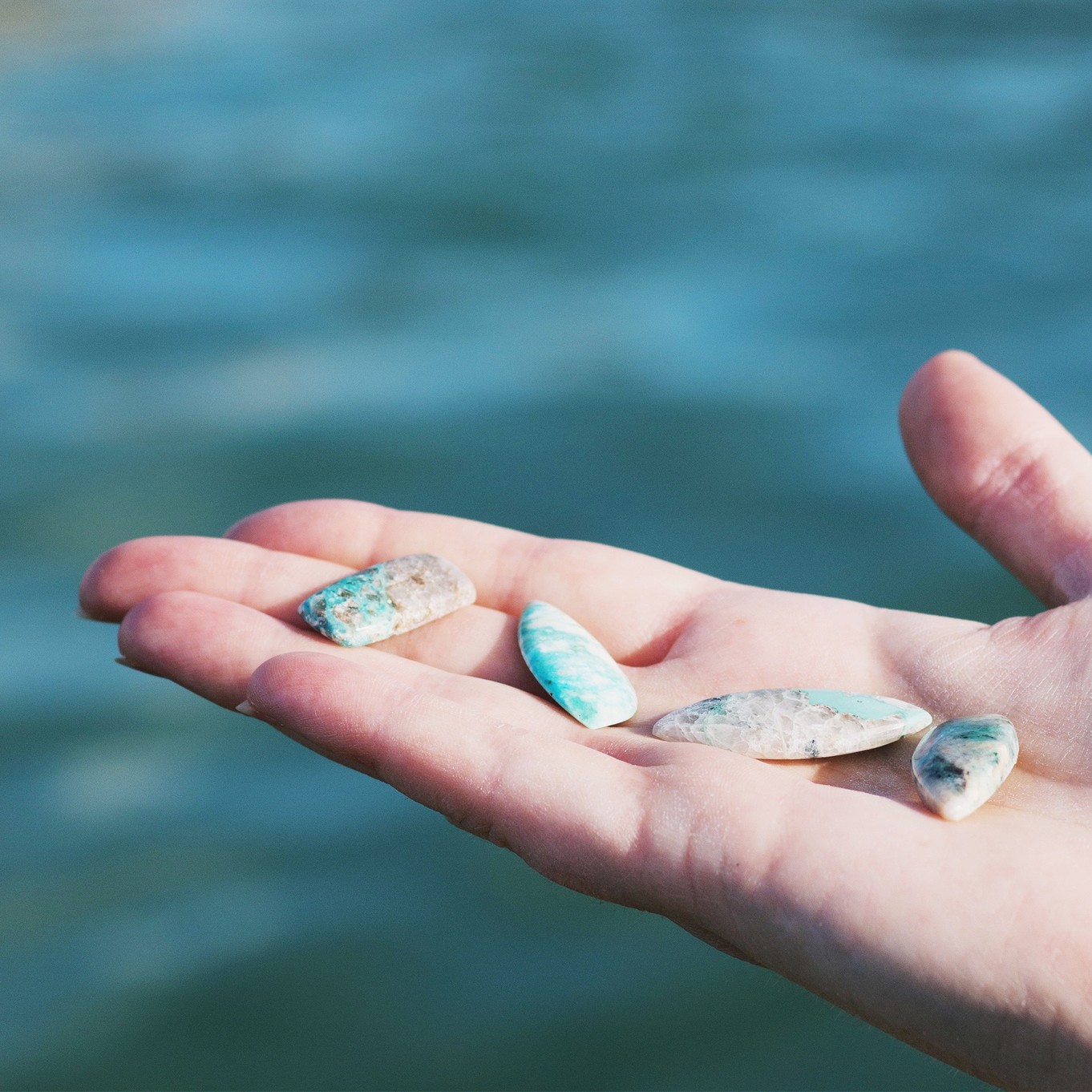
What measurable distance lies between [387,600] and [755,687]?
60cm

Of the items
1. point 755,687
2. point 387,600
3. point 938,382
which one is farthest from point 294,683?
point 938,382

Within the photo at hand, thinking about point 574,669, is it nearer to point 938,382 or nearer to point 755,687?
point 755,687

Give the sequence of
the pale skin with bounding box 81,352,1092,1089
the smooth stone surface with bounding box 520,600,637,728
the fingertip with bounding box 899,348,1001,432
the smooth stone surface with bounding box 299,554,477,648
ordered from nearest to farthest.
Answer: the pale skin with bounding box 81,352,1092,1089, the smooth stone surface with bounding box 520,600,637,728, the smooth stone surface with bounding box 299,554,477,648, the fingertip with bounding box 899,348,1001,432

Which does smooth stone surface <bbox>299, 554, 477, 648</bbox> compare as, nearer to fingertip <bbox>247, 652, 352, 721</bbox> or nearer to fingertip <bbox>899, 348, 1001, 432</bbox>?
fingertip <bbox>247, 652, 352, 721</bbox>

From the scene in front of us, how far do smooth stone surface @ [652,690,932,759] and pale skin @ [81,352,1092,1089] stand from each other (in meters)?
0.04

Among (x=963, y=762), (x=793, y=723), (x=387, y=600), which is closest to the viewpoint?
(x=963, y=762)

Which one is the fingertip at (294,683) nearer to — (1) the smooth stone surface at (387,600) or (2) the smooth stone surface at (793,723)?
(1) the smooth stone surface at (387,600)

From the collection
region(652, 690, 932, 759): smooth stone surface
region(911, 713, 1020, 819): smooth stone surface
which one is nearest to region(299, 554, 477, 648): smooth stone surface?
region(652, 690, 932, 759): smooth stone surface

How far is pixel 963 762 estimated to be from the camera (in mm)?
1562

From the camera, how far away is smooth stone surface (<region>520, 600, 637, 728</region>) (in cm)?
184

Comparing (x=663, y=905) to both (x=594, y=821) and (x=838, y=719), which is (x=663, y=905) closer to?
(x=594, y=821)

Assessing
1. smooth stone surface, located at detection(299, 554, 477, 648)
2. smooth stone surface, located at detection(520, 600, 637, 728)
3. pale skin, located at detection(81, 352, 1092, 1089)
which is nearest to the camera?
pale skin, located at detection(81, 352, 1092, 1089)

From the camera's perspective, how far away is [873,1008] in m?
1.41

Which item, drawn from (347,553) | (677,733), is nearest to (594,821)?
(677,733)
